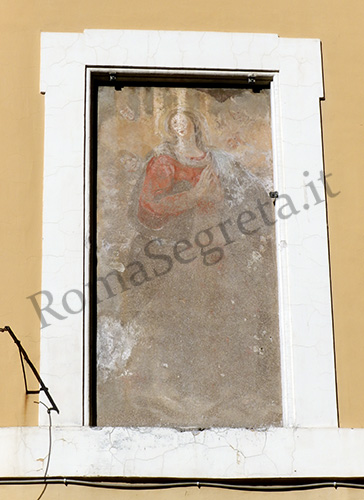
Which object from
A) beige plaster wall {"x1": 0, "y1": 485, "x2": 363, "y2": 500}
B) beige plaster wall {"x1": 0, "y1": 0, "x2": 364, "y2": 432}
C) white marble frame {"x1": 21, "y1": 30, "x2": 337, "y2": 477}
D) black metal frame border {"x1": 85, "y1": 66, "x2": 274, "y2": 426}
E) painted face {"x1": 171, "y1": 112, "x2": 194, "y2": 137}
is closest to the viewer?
beige plaster wall {"x1": 0, "y1": 485, "x2": 363, "y2": 500}

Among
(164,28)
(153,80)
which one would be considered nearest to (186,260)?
(153,80)

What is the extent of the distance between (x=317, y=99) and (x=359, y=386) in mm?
1822

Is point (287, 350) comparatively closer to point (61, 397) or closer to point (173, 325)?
point (173, 325)

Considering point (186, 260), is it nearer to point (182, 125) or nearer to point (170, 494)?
point (182, 125)

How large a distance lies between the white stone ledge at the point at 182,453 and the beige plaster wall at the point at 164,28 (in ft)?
0.52

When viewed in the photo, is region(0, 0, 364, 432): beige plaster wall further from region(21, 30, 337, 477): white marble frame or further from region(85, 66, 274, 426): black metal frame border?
region(85, 66, 274, 426): black metal frame border

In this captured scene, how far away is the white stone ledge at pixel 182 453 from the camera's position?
234 inches

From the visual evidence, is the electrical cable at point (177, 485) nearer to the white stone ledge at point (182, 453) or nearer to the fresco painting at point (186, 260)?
the white stone ledge at point (182, 453)

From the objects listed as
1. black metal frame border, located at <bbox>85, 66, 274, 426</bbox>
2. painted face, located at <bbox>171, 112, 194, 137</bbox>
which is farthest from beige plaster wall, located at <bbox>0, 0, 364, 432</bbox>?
painted face, located at <bbox>171, 112, 194, 137</bbox>

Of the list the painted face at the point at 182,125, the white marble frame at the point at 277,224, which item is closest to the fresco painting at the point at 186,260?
the painted face at the point at 182,125

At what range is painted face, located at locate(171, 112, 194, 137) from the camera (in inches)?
267

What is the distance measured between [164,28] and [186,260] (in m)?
1.50

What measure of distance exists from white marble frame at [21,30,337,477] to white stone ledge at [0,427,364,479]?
0.01 metres

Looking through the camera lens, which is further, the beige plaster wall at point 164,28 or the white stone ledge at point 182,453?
the beige plaster wall at point 164,28
